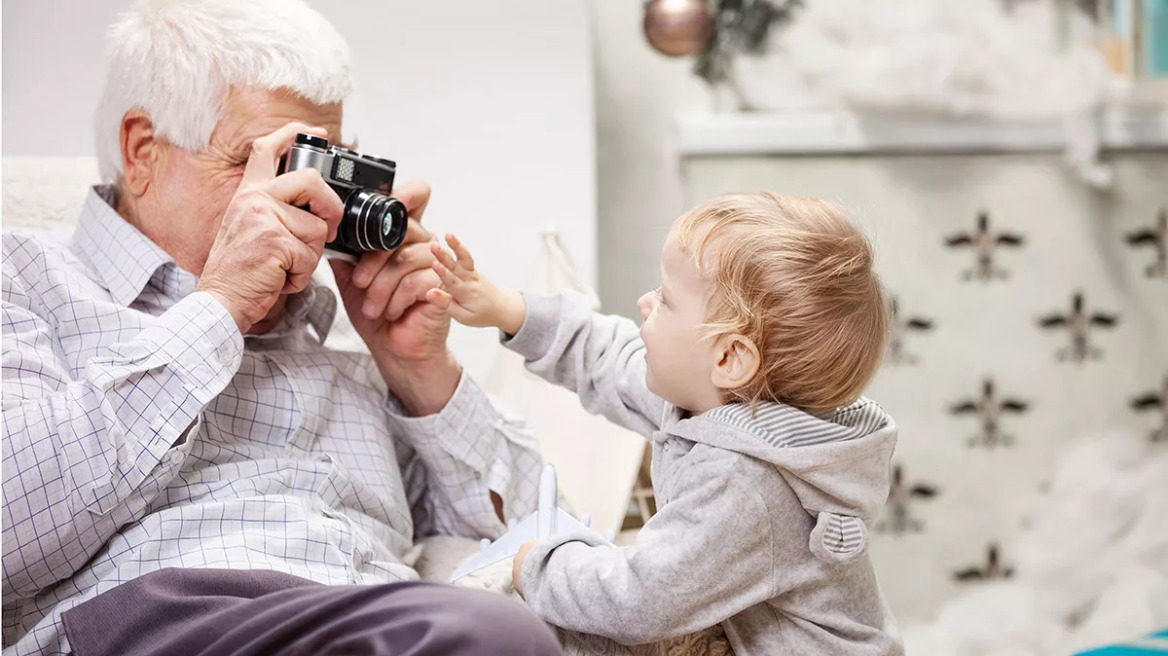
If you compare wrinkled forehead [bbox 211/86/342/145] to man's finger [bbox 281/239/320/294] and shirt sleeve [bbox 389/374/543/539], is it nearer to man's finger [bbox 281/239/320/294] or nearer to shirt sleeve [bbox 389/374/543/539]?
man's finger [bbox 281/239/320/294]

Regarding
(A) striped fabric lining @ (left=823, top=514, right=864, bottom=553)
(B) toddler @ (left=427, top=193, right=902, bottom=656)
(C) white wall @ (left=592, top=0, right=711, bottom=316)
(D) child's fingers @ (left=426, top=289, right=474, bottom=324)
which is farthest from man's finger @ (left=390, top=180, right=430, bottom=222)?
(C) white wall @ (left=592, top=0, right=711, bottom=316)

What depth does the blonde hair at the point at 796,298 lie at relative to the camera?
1.00m

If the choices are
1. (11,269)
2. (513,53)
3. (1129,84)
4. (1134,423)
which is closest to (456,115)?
(513,53)

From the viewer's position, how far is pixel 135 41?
49.3 inches

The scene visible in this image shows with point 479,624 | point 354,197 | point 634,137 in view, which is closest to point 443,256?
point 354,197

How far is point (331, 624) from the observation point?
2.79 ft

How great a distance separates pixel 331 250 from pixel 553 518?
407mm

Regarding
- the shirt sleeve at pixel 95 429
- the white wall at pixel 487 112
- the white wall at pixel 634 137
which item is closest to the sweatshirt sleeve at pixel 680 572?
the shirt sleeve at pixel 95 429

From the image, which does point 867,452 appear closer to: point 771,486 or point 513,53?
point 771,486

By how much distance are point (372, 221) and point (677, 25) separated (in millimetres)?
1174

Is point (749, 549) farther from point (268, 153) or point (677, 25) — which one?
point (677, 25)

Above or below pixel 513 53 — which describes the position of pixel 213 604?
below

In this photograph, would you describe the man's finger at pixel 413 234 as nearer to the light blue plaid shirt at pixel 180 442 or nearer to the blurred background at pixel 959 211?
the light blue plaid shirt at pixel 180 442

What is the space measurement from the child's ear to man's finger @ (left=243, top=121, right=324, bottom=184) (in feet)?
1.67
